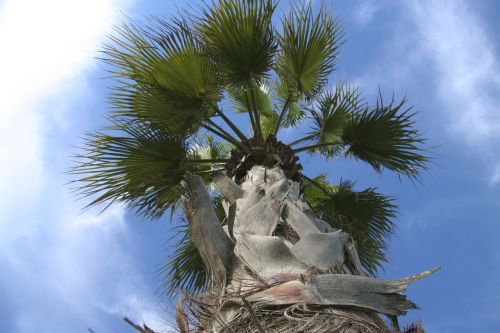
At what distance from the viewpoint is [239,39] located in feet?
16.5

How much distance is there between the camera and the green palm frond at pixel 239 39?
4961mm

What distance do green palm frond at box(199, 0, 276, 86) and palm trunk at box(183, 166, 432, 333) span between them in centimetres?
178

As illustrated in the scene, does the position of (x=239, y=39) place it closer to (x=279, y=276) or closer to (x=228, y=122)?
(x=228, y=122)

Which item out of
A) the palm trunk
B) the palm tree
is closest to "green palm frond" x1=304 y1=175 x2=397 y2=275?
the palm tree

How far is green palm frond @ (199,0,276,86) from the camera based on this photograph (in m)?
4.96

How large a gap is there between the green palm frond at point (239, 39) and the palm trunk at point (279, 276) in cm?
178

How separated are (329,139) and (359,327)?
427 cm

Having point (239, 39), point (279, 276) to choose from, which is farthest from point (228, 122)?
point (279, 276)

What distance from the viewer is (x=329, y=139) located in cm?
666

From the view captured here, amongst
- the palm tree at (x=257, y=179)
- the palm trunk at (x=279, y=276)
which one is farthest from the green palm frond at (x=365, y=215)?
the palm trunk at (x=279, y=276)

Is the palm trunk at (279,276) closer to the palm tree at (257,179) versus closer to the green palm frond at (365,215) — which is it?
the palm tree at (257,179)

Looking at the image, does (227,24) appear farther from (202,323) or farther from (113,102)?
(202,323)

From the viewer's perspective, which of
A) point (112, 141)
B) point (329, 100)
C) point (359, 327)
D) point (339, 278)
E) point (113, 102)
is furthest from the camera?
point (329, 100)

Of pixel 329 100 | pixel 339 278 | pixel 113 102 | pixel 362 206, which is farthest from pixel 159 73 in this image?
pixel 339 278
